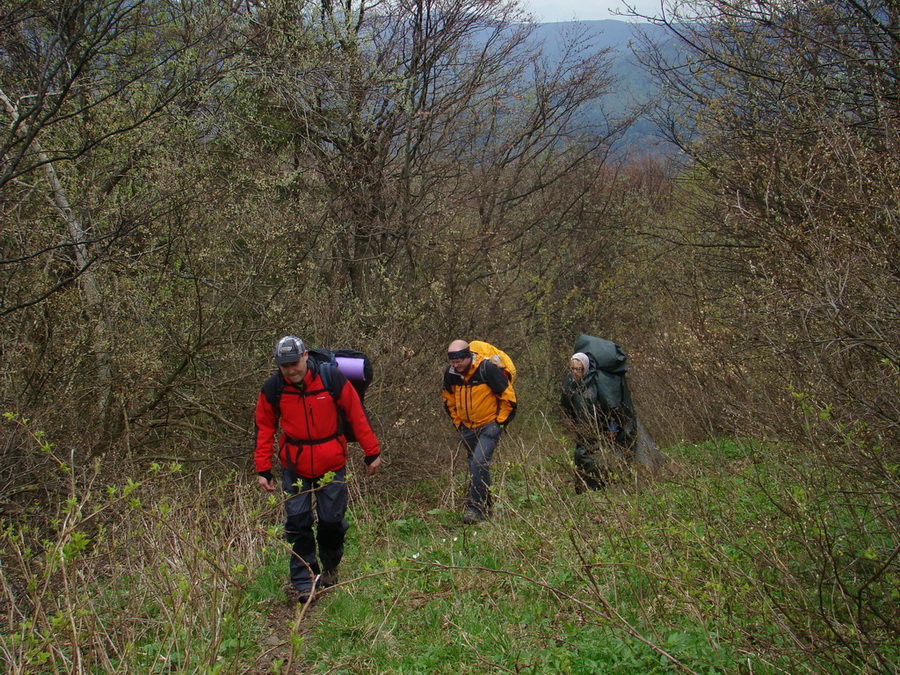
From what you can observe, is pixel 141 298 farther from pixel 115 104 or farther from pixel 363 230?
pixel 363 230

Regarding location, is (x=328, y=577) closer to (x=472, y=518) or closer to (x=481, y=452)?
(x=472, y=518)

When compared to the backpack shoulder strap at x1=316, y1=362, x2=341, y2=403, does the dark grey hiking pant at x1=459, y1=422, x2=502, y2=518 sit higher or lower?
lower

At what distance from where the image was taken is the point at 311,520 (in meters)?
4.87

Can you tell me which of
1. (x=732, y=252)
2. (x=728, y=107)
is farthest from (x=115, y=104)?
(x=732, y=252)

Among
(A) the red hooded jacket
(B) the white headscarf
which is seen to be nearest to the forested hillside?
(A) the red hooded jacket

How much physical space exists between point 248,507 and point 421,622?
10.7 feet

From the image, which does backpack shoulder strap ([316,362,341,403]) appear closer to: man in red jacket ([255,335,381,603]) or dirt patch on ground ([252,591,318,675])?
man in red jacket ([255,335,381,603])

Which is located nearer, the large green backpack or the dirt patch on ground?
the dirt patch on ground

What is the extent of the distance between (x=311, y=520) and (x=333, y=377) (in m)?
1.02

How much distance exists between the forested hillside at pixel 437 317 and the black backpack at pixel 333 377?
2.97ft

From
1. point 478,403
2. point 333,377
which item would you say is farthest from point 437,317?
point 333,377

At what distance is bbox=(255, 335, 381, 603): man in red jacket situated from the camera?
4.78 metres

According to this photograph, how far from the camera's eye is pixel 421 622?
4.28 metres

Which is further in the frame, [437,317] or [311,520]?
[437,317]
